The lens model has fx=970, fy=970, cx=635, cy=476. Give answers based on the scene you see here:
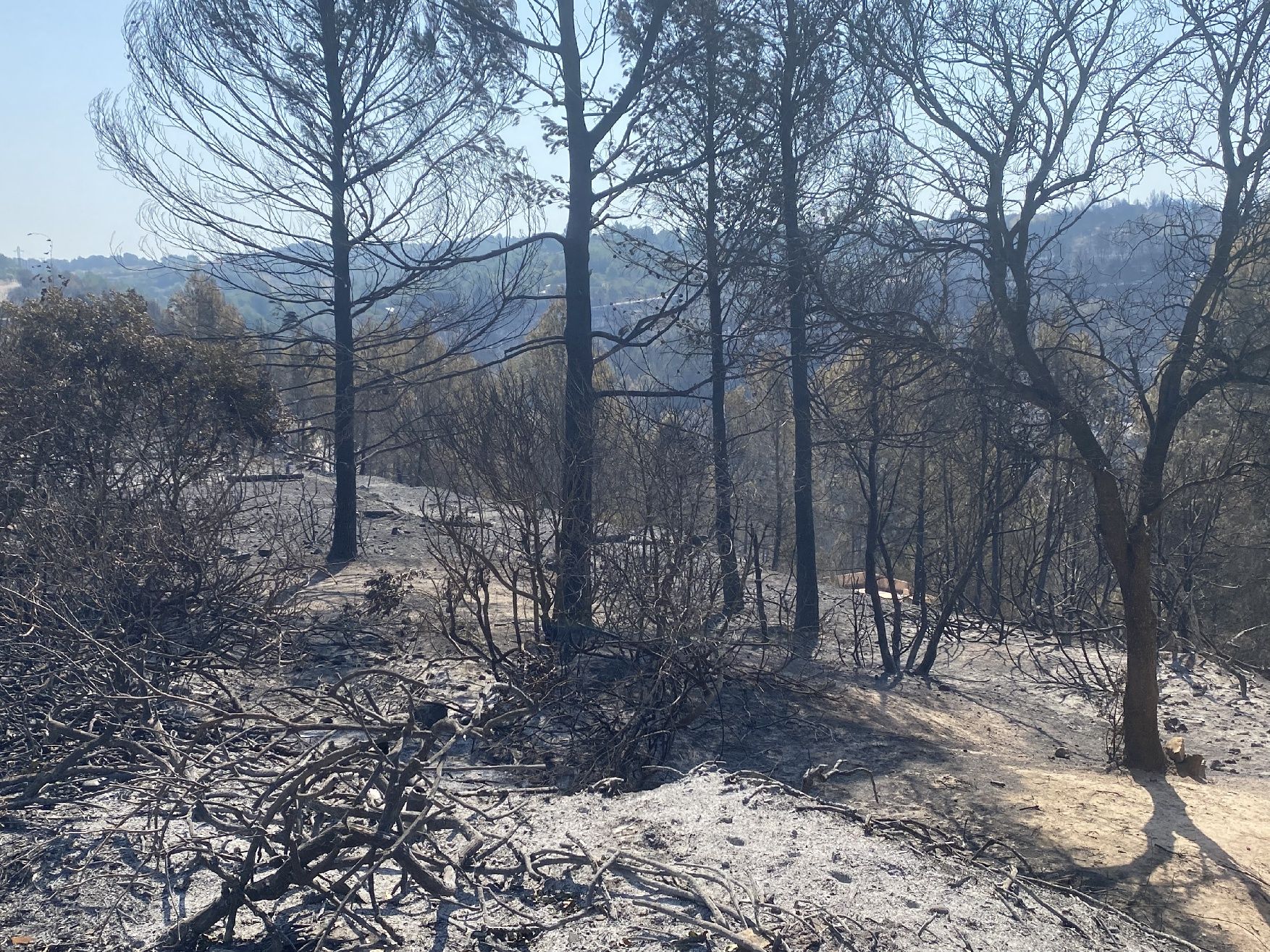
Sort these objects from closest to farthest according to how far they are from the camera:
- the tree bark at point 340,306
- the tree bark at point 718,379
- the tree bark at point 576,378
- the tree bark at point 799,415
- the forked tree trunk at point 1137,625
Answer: the forked tree trunk at point 1137,625 < the tree bark at point 576,378 < the tree bark at point 718,379 < the tree bark at point 799,415 < the tree bark at point 340,306

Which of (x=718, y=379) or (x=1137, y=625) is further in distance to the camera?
(x=718, y=379)

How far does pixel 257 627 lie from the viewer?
808 centimetres

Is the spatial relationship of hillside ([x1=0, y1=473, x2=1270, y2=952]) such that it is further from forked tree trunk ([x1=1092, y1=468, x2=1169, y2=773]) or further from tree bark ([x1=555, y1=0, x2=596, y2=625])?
tree bark ([x1=555, y1=0, x2=596, y2=625])

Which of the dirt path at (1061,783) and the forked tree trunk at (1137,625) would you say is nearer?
the dirt path at (1061,783)

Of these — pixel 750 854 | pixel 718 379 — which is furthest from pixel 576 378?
pixel 750 854

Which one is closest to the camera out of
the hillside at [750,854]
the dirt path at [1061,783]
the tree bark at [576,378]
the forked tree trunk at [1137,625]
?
the hillside at [750,854]

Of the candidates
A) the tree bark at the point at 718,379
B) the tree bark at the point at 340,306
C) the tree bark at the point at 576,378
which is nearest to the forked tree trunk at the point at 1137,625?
the tree bark at the point at 718,379

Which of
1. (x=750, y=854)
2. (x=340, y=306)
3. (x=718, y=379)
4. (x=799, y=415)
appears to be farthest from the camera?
(x=340, y=306)

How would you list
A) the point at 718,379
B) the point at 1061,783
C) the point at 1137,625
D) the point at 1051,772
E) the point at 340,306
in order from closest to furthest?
the point at 1061,783 < the point at 1051,772 < the point at 1137,625 < the point at 718,379 < the point at 340,306

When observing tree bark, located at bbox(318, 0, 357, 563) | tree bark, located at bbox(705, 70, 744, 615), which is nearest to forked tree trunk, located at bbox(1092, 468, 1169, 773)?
tree bark, located at bbox(705, 70, 744, 615)

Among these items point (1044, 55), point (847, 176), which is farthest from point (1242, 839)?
point (847, 176)

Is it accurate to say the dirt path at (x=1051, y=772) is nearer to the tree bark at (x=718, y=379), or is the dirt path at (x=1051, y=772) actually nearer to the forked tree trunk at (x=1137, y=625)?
the forked tree trunk at (x=1137, y=625)

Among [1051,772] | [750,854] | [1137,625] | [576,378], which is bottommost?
[1051,772]

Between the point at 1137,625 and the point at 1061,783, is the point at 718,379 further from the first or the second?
the point at 1061,783
